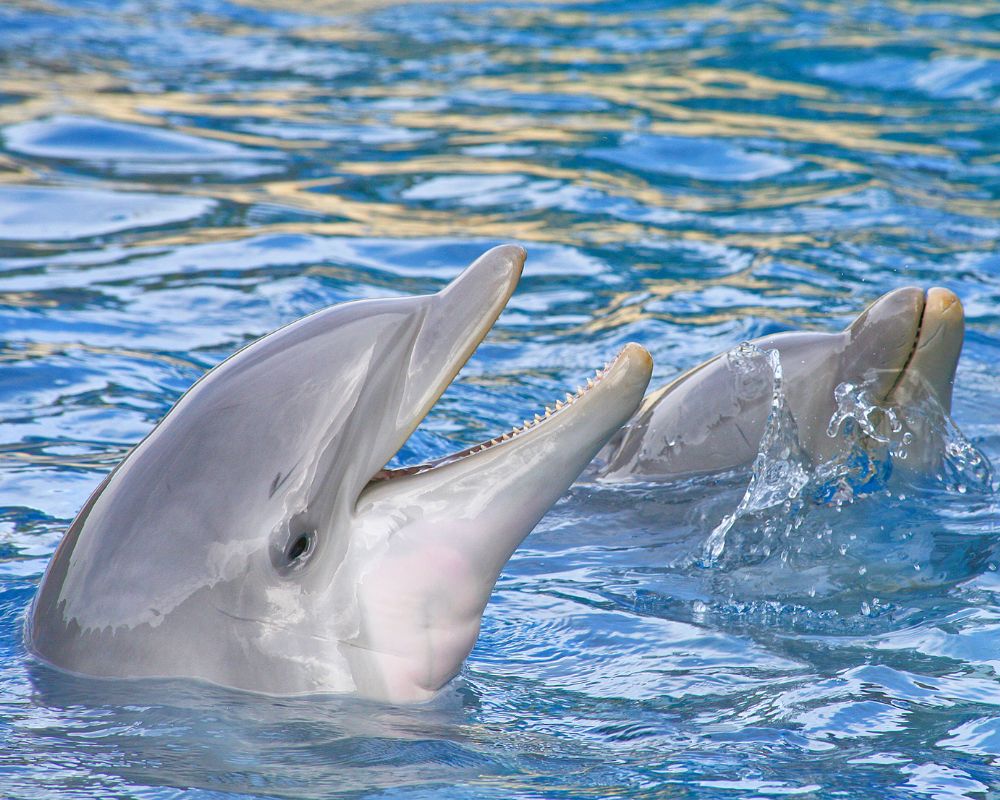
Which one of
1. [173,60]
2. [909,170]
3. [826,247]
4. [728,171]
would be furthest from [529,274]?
[173,60]

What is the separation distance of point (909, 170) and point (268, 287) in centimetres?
475

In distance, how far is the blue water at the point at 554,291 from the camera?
337 cm

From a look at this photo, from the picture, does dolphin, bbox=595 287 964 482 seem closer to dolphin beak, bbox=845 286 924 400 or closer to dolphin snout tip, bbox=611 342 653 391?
dolphin beak, bbox=845 286 924 400

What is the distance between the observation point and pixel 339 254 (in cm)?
888

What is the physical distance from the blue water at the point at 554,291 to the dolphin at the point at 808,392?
14 cm

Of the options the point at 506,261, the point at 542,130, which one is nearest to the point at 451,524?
the point at 506,261

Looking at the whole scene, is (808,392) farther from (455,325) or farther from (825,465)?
(455,325)

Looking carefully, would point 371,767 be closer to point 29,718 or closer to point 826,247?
→ point 29,718

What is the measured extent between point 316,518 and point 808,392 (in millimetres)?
2093

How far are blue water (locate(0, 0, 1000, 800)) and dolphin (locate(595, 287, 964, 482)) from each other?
14 cm

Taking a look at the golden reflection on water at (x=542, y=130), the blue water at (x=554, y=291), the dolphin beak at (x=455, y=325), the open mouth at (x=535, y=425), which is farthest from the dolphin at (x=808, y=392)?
the golden reflection on water at (x=542, y=130)

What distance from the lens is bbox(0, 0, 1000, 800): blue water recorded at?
337 centimetres

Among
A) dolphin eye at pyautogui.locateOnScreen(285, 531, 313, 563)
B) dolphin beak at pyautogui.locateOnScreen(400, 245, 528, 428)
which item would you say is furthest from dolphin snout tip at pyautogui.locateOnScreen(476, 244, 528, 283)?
dolphin eye at pyautogui.locateOnScreen(285, 531, 313, 563)

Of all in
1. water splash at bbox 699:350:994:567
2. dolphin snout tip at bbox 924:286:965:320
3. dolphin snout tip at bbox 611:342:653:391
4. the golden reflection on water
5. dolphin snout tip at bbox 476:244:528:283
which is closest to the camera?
dolphin snout tip at bbox 611:342:653:391
